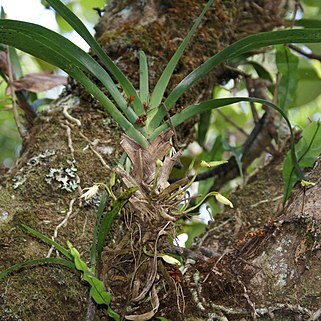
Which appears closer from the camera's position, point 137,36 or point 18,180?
point 18,180

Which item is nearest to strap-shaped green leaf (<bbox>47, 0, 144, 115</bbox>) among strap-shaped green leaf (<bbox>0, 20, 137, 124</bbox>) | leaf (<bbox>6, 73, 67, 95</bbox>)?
strap-shaped green leaf (<bbox>0, 20, 137, 124</bbox>)

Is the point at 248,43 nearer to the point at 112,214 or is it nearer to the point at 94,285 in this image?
the point at 112,214

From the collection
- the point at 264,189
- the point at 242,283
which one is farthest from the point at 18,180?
the point at 264,189

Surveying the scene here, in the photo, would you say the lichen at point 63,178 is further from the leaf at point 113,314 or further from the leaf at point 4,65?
the leaf at point 4,65

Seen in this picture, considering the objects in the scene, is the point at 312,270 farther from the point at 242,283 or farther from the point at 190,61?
the point at 190,61

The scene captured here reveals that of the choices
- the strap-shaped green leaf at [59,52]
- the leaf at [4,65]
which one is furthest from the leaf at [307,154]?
the leaf at [4,65]

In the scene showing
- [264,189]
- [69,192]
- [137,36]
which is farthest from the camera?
[264,189]

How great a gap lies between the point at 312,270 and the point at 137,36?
0.75m

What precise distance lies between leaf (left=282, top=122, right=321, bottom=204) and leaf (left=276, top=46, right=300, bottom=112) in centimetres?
34

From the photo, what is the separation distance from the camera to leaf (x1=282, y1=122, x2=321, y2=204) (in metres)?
1.22

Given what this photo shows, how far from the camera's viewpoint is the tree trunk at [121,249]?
3.00ft

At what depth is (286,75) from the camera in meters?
1.59

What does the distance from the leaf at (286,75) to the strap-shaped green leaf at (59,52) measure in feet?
2.38

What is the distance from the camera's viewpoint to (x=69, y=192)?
43.9 inches
